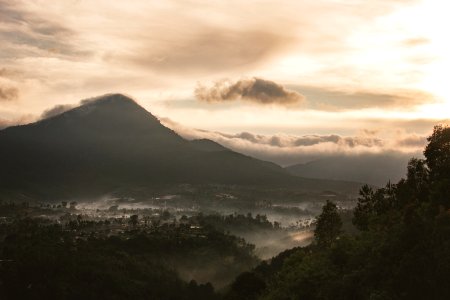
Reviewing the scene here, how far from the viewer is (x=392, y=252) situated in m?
86.3

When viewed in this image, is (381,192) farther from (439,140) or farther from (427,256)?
(427,256)

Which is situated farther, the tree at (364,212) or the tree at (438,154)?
the tree at (364,212)

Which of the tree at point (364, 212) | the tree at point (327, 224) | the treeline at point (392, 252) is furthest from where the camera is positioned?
the tree at point (327, 224)

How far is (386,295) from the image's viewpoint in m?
76.7

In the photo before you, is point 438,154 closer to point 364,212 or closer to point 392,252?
point 364,212

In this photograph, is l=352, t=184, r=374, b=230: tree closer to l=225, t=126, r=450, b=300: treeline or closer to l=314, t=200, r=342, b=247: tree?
l=225, t=126, r=450, b=300: treeline

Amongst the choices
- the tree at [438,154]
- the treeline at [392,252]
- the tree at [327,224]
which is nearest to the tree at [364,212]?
the treeline at [392,252]

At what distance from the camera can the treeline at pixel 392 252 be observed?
78250 mm

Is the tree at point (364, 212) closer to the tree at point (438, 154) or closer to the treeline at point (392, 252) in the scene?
the treeline at point (392, 252)

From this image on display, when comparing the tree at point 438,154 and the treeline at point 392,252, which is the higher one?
the tree at point 438,154

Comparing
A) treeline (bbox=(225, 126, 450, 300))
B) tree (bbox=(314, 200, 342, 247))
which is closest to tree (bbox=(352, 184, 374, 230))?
treeline (bbox=(225, 126, 450, 300))

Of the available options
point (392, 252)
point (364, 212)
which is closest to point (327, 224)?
point (364, 212)

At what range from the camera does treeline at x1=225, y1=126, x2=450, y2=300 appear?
78250 mm

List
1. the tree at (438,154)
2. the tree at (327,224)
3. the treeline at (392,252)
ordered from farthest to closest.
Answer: the tree at (327,224) → the tree at (438,154) → the treeline at (392,252)
